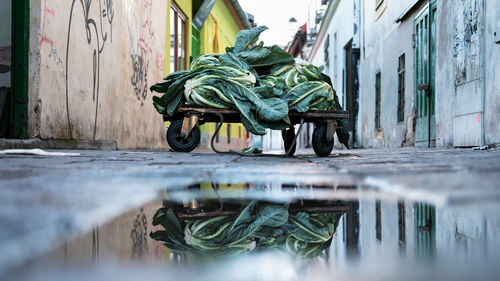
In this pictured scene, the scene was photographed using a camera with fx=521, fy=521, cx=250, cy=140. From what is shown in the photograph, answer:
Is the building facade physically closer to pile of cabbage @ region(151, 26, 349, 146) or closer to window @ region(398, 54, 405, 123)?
window @ region(398, 54, 405, 123)

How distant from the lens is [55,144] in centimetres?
493

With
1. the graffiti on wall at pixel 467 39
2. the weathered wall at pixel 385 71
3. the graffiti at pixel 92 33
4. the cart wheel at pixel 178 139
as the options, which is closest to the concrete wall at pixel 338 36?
the weathered wall at pixel 385 71

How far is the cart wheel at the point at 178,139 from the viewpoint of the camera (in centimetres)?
483

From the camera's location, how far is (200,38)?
12.4 meters

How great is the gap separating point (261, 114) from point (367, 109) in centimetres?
837

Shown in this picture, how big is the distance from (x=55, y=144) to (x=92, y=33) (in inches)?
64.8

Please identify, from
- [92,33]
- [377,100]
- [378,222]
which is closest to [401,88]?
[377,100]

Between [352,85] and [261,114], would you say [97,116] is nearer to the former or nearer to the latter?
[261,114]

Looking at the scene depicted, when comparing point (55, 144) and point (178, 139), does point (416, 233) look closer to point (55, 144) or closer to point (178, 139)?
point (178, 139)

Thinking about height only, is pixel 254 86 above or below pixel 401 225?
above

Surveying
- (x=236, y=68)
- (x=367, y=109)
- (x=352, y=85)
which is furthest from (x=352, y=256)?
(x=352, y=85)

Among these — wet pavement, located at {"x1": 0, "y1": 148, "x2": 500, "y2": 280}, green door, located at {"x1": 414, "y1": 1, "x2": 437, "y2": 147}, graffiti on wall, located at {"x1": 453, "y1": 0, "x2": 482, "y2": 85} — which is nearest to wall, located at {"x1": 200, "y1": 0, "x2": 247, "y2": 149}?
green door, located at {"x1": 414, "y1": 1, "x2": 437, "y2": 147}

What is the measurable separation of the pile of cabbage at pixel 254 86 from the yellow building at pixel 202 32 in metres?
4.73

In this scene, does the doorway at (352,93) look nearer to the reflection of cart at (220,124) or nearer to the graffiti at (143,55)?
the graffiti at (143,55)
